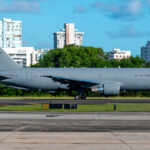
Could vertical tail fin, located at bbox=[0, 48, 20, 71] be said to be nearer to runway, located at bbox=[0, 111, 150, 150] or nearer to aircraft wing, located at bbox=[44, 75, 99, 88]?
aircraft wing, located at bbox=[44, 75, 99, 88]

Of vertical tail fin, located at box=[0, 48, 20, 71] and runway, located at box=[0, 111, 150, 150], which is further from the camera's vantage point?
vertical tail fin, located at box=[0, 48, 20, 71]

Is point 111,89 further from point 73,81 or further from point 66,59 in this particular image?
point 66,59

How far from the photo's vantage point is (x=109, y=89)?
2279 inches

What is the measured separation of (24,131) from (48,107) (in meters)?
17.2

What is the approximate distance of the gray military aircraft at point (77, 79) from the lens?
59.8m

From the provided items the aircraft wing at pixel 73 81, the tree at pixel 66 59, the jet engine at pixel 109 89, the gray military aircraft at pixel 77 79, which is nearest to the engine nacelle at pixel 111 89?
the jet engine at pixel 109 89

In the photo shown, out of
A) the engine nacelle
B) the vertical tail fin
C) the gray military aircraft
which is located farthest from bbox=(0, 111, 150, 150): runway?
the vertical tail fin

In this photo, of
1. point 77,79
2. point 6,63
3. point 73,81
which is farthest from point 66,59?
point 73,81

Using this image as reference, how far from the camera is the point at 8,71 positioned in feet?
201

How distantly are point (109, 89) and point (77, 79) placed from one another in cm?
517

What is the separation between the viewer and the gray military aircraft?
196 ft
